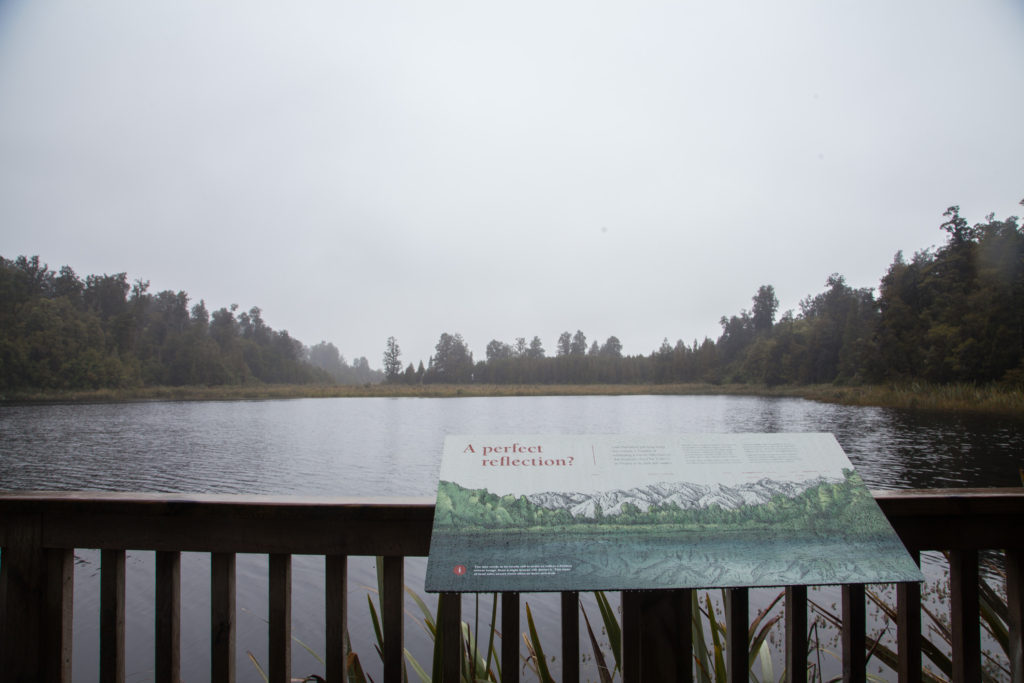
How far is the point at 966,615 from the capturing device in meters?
0.90

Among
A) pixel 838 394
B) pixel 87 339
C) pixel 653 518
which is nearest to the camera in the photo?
pixel 653 518

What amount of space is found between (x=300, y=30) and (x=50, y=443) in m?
12.0

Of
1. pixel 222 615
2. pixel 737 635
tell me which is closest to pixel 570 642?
pixel 737 635

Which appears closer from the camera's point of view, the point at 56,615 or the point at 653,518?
the point at 653,518

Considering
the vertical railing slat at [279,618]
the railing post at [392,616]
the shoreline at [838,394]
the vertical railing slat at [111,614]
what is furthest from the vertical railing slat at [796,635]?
the shoreline at [838,394]

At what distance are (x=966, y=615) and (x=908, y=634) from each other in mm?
111

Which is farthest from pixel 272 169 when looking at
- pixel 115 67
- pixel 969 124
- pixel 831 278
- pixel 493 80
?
pixel 969 124

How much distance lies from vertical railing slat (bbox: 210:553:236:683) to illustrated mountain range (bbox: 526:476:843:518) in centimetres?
57

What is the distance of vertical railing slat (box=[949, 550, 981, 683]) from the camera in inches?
35.3

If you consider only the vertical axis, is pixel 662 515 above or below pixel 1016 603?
above

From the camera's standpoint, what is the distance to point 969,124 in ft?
29.8

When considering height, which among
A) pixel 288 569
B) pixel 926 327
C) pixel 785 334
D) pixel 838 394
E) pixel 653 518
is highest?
pixel 785 334

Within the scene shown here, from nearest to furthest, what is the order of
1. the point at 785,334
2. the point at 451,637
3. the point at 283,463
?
the point at 451,637 < the point at 283,463 < the point at 785,334

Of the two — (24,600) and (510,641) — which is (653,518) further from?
(24,600)
